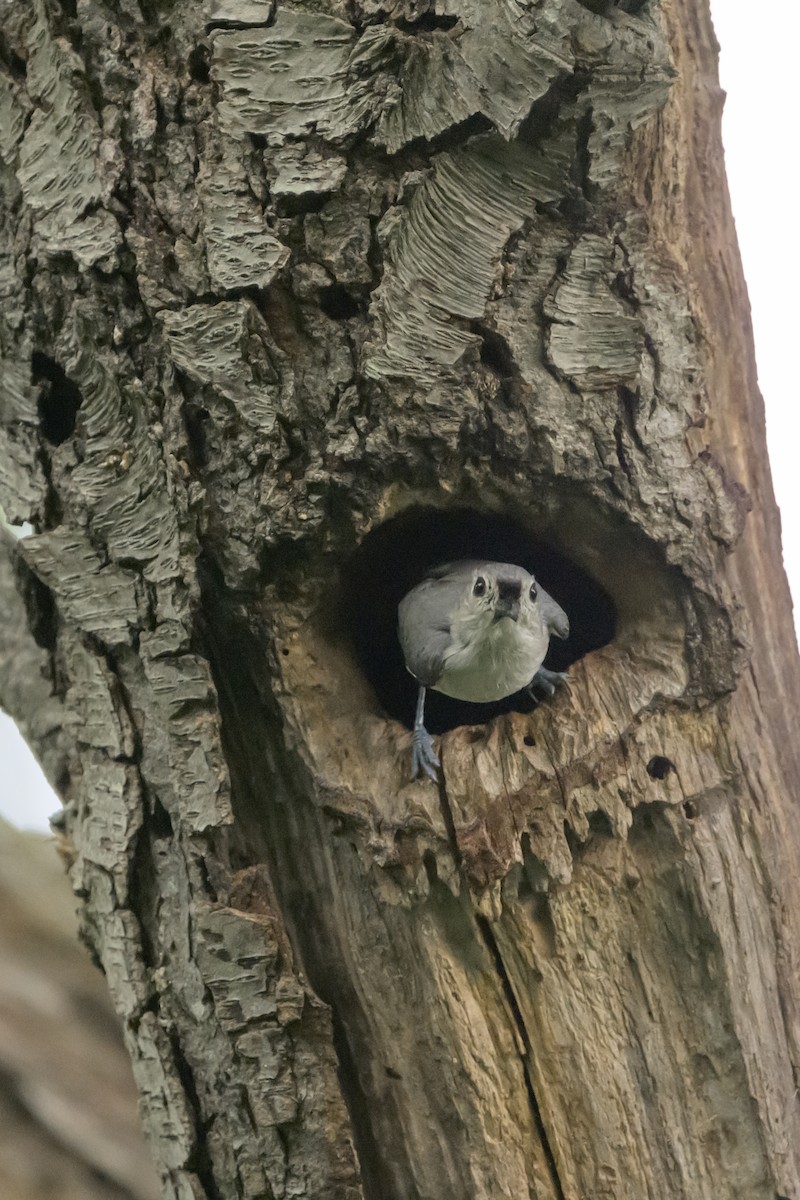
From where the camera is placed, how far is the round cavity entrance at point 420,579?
105 inches

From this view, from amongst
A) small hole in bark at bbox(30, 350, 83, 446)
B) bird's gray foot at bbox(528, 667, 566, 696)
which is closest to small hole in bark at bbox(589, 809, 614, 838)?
bird's gray foot at bbox(528, 667, 566, 696)

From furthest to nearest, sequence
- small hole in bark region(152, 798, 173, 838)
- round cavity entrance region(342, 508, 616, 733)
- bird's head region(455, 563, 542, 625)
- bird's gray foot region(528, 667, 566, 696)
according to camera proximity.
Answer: bird's gray foot region(528, 667, 566, 696) → round cavity entrance region(342, 508, 616, 733) → bird's head region(455, 563, 542, 625) → small hole in bark region(152, 798, 173, 838)

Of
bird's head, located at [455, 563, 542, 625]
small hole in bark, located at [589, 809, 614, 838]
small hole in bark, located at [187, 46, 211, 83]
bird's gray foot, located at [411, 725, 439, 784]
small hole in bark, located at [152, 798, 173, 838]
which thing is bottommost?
small hole in bark, located at [589, 809, 614, 838]

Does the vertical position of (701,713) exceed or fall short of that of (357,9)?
it falls short

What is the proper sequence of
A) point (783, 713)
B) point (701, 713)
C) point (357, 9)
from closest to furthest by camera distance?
point (357, 9)
point (701, 713)
point (783, 713)

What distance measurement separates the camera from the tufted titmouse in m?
2.63

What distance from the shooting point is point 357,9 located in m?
Result: 1.89

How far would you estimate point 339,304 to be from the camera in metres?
1.99

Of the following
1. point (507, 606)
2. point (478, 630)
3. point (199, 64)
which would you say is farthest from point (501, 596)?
point (199, 64)

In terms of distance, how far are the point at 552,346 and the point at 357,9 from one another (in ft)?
2.55

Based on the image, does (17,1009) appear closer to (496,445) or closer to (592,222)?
(496,445)

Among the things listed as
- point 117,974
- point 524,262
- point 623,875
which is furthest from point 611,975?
point 524,262

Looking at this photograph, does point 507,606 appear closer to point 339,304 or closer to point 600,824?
point 600,824

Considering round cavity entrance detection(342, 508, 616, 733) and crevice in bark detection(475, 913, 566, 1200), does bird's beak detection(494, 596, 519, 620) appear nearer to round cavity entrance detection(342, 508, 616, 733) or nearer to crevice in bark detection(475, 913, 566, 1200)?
round cavity entrance detection(342, 508, 616, 733)
